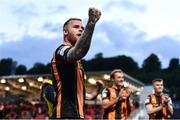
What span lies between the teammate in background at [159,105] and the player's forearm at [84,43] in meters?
6.47

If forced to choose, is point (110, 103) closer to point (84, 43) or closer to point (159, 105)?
point (159, 105)

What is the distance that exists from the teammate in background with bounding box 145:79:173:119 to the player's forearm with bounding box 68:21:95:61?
6.47 metres

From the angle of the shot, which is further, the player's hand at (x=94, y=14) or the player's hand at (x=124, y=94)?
the player's hand at (x=124, y=94)

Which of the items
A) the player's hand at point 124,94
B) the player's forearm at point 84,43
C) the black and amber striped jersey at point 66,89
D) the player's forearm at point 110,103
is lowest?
the black and amber striped jersey at point 66,89

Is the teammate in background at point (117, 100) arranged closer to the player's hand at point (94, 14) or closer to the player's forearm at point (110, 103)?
the player's forearm at point (110, 103)

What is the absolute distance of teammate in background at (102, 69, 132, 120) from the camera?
10109mm

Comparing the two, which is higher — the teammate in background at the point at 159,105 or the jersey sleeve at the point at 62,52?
the teammate in background at the point at 159,105

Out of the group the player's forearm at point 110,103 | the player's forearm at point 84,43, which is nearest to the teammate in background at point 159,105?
the player's forearm at point 110,103

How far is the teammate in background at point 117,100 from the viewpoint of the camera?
33.2 feet

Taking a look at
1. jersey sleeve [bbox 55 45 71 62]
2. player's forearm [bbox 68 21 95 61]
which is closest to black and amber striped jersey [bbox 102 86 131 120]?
jersey sleeve [bbox 55 45 71 62]

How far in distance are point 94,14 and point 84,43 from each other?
0.27 meters

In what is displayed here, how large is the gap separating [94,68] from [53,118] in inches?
3581

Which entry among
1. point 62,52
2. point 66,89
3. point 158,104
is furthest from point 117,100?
point 62,52

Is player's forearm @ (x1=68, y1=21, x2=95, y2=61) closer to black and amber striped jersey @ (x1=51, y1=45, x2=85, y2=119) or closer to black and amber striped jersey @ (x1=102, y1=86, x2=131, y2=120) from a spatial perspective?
black and amber striped jersey @ (x1=51, y1=45, x2=85, y2=119)
